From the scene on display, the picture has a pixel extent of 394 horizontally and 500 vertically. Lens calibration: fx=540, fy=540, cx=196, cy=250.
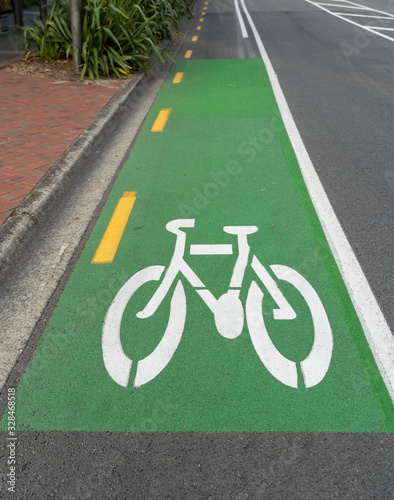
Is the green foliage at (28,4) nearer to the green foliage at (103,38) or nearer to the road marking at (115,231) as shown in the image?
the green foliage at (103,38)

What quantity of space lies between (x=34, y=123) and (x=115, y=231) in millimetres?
3135

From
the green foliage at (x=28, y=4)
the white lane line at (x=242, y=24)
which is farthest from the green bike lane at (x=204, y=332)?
the green foliage at (x=28, y=4)

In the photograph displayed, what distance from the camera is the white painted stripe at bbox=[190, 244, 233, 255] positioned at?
168 inches

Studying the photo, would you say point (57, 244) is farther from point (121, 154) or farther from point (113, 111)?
point (113, 111)

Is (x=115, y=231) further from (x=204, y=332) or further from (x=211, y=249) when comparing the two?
(x=204, y=332)

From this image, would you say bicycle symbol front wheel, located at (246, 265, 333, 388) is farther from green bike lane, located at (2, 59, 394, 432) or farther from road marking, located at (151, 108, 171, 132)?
road marking, located at (151, 108, 171, 132)

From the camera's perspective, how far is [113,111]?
25.5 ft

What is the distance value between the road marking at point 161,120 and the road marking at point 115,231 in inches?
99.1

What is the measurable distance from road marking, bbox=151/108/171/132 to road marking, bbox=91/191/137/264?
252 centimetres

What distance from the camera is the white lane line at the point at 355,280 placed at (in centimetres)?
313

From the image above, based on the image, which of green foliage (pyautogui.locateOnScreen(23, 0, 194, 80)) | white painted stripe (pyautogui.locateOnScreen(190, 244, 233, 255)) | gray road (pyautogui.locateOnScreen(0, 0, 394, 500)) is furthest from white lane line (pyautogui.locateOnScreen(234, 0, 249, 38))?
white painted stripe (pyautogui.locateOnScreen(190, 244, 233, 255))

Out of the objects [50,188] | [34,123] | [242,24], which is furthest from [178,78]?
[242,24]

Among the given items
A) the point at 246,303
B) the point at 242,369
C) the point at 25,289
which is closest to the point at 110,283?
the point at 25,289

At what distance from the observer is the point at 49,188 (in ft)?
16.7
